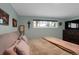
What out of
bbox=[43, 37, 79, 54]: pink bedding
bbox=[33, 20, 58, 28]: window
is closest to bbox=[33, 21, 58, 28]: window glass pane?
bbox=[33, 20, 58, 28]: window

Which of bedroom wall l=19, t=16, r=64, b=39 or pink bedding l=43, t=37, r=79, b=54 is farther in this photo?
bedroom wall l=19, t=16, r=64, b=39

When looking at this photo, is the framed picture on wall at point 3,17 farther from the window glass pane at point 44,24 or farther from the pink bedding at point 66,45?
the pink bedding at point 66,45

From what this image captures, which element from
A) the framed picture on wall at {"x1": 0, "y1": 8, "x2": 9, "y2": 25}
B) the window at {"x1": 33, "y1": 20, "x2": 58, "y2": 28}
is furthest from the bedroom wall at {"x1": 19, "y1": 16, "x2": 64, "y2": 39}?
the framed picture on wall at {"x1": 0, "y1": 8, "x2": 9, "y2": 25}

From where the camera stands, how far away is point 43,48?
1724mm

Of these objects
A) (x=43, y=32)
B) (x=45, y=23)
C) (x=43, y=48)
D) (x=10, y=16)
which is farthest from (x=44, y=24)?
(x=10, y=16)

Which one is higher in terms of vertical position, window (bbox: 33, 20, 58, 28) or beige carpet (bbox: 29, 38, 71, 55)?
window (bbox: 33, 20, 58, 28)

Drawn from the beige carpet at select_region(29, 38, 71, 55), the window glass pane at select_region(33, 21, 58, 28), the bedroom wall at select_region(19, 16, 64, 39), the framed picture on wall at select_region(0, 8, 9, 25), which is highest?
the framed picture on wall at select_region(0, 8, 9, 25)

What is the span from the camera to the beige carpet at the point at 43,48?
1556mm

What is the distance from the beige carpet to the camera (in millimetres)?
1556

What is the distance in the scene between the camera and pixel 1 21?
166 cm

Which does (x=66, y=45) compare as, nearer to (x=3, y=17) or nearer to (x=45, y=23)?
(x=45, y=23)

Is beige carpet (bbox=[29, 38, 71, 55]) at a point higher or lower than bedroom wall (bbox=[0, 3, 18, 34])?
lower

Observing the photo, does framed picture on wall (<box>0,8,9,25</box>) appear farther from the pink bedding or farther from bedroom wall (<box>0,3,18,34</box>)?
the pink bedding

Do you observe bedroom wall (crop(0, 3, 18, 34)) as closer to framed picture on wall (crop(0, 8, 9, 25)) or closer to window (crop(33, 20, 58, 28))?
framed picture on wall (crop(0, 8, 9, 25))
